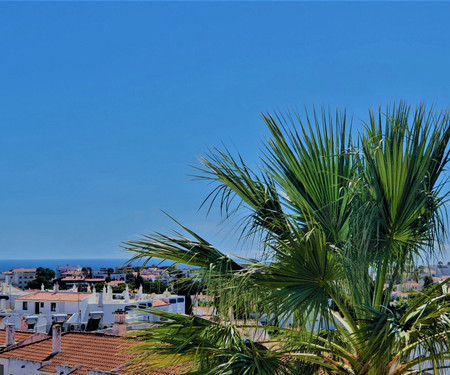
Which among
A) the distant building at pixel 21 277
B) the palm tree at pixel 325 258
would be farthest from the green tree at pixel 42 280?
the palm tree at pixel 325 258

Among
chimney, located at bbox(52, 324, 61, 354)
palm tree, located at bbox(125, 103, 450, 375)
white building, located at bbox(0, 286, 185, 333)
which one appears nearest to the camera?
palm tree, located at bbox(125, 103, 450, 375)

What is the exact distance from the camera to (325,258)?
546 cm

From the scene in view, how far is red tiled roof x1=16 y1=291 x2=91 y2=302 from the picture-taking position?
2448 inches

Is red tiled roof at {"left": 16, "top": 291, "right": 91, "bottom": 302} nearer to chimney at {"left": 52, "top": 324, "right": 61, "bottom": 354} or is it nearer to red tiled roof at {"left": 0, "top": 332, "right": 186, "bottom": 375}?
red tiled roof at {"left": 0, "top": 332, "right": 186, "bottom": 375}

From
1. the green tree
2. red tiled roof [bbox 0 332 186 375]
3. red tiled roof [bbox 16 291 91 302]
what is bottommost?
red tiled roof [bbox 0 332 186 375]

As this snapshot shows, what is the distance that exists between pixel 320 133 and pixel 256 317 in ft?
7.28

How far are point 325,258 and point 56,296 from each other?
62.5 m

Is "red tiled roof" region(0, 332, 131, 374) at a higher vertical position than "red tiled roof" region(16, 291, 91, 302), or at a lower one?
lower

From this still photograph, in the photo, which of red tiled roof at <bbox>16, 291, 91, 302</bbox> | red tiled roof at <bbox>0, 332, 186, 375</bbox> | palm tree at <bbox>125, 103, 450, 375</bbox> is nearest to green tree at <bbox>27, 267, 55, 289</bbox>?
red tiled roof at <bbox>16, 291, 91, 302</bbox>

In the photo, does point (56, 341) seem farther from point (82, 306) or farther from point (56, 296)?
point (56, 296)

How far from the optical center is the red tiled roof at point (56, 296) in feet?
204

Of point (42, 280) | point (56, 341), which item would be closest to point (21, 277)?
point (42, 280)

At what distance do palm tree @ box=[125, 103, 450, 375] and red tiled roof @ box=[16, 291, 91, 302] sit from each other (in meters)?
57.2

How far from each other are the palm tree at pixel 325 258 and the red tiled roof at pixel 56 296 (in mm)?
57236
